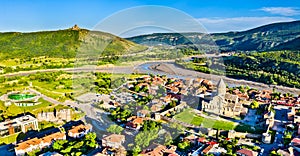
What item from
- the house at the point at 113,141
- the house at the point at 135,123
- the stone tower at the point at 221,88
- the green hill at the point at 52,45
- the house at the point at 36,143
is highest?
the green hill at the point at 52,45

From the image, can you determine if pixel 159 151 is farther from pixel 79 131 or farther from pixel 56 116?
pixel 56 116

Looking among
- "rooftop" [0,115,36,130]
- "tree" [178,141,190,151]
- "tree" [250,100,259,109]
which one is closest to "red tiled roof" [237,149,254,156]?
"tree" [178,141,190,151]

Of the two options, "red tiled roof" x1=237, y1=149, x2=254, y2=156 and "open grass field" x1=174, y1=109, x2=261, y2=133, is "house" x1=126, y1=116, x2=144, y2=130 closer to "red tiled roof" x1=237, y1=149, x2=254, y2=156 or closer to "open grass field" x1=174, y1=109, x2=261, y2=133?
"open grass field" x1=174, y1=109, x2=261, y2=133

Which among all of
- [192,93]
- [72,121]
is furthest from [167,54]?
[72,121]

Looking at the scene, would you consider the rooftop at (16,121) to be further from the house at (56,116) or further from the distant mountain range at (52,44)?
the distant mountain range at (52,44)

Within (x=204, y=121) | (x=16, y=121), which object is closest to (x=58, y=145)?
(x=16, y=121)

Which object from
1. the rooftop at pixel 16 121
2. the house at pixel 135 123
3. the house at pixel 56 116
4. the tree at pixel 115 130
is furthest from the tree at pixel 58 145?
the house at pixel 56 116
